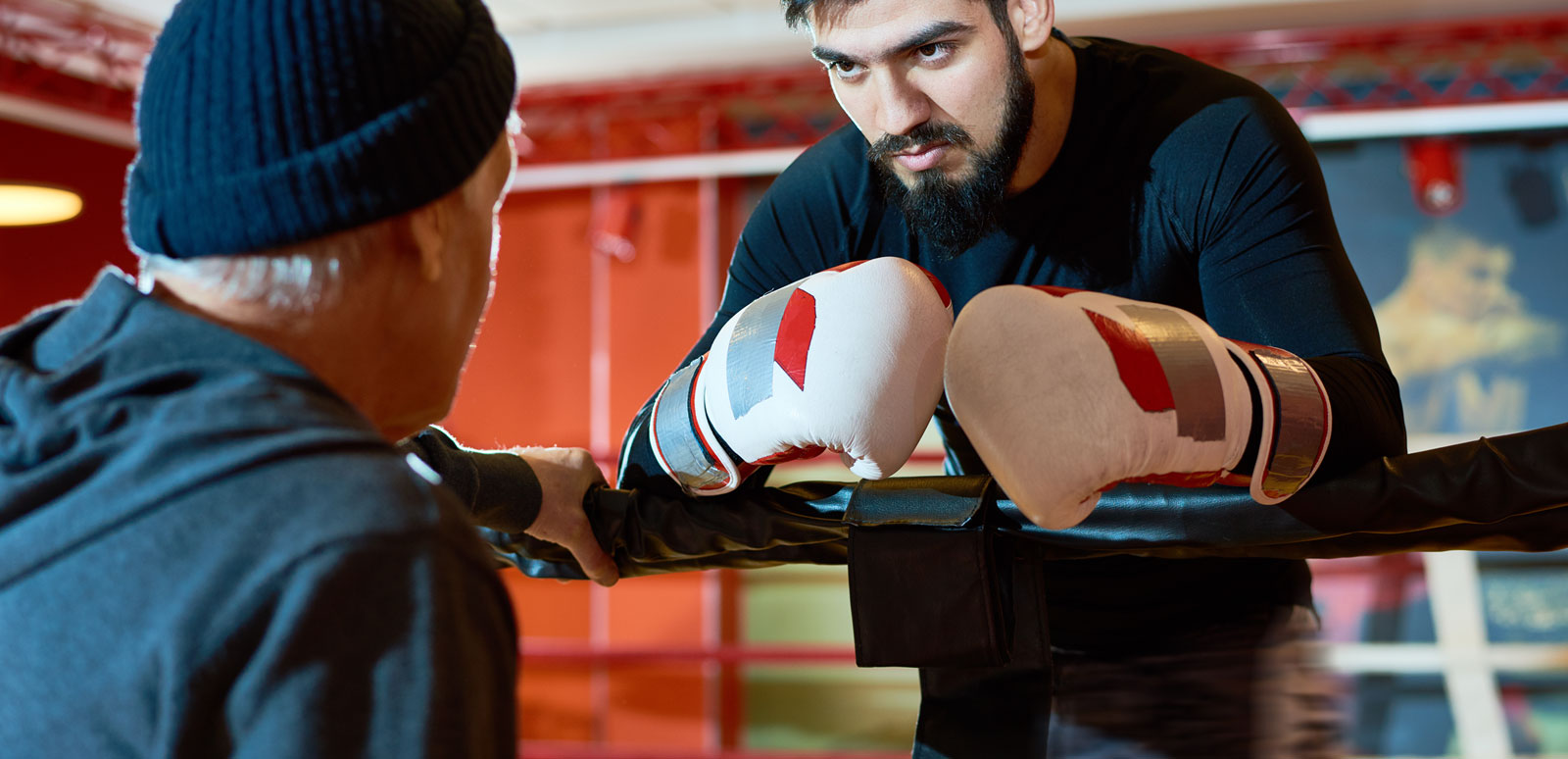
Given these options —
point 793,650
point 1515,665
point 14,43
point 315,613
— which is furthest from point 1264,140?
point 14,43

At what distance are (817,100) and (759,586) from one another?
197cm

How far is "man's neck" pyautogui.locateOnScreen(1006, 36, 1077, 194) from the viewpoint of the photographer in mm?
1257

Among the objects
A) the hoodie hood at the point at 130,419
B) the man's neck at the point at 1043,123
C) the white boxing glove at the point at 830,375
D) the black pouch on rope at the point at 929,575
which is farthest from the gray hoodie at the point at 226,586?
the man's neck at the point at 1043,123

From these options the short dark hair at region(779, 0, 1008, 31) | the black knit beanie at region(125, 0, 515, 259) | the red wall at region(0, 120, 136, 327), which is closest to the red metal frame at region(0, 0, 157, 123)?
the red wall at region(0, 120, 136, 327)

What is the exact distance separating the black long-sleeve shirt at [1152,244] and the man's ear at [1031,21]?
0.29 feet

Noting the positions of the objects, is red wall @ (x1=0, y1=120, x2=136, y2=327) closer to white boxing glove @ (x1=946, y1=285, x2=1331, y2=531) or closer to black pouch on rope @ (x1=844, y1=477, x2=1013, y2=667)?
black pouch on rope @ (x1=844, y1=477, x2=1013, y2=667)

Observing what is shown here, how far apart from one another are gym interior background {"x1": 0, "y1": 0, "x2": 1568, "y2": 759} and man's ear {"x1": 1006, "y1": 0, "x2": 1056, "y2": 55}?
2.08 meters

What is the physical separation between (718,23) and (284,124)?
403 centimetres

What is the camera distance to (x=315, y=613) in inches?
18.6

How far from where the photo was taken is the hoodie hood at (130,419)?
1.63 ft

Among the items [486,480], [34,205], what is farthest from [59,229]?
[486,480]

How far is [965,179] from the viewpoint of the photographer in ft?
3.97

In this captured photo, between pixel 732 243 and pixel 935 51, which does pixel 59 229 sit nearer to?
pixel 732 243

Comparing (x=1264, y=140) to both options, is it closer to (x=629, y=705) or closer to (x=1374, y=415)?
(x=1374, y=415)
